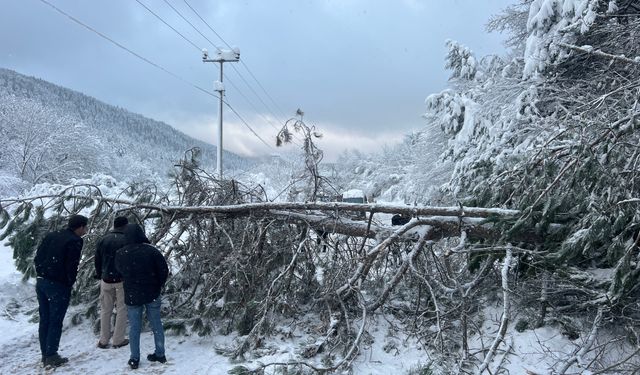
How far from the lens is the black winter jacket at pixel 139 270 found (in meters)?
4.34

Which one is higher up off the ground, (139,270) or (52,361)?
Result: (139,270)

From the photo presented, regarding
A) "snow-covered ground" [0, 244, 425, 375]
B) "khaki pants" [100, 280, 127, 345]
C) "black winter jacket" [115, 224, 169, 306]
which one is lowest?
"snow-covered ground" [0, 244, 425, 375]

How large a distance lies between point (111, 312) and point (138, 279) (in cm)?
91

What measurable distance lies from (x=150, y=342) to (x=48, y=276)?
1.39m

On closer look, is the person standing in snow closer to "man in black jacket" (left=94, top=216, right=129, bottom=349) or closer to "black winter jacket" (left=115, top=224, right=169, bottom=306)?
"black winter jacket" (left=115, top=224, right=169, bottom=306)

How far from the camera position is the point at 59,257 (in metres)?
4.33

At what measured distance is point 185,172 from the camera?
22.3ft

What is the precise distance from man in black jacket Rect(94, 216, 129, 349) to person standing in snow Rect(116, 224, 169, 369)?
1.21 ft

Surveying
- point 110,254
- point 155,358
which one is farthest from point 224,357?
point 110,254

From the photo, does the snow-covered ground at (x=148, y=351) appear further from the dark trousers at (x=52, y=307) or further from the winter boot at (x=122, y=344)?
the dark trousers at (x=52, y=307)

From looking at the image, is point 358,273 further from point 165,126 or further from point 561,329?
point 165,126

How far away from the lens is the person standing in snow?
434cm

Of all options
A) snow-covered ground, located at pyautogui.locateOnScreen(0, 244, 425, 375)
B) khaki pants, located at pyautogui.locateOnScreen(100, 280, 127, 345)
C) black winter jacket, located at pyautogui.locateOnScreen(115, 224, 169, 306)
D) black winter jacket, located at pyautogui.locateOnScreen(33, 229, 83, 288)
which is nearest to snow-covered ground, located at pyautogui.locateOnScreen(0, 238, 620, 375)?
snow-covered ground, located at pyautogui.locateOnScreen(0, 244, 425, 375)

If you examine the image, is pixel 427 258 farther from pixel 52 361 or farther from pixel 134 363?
pixel 52 361
